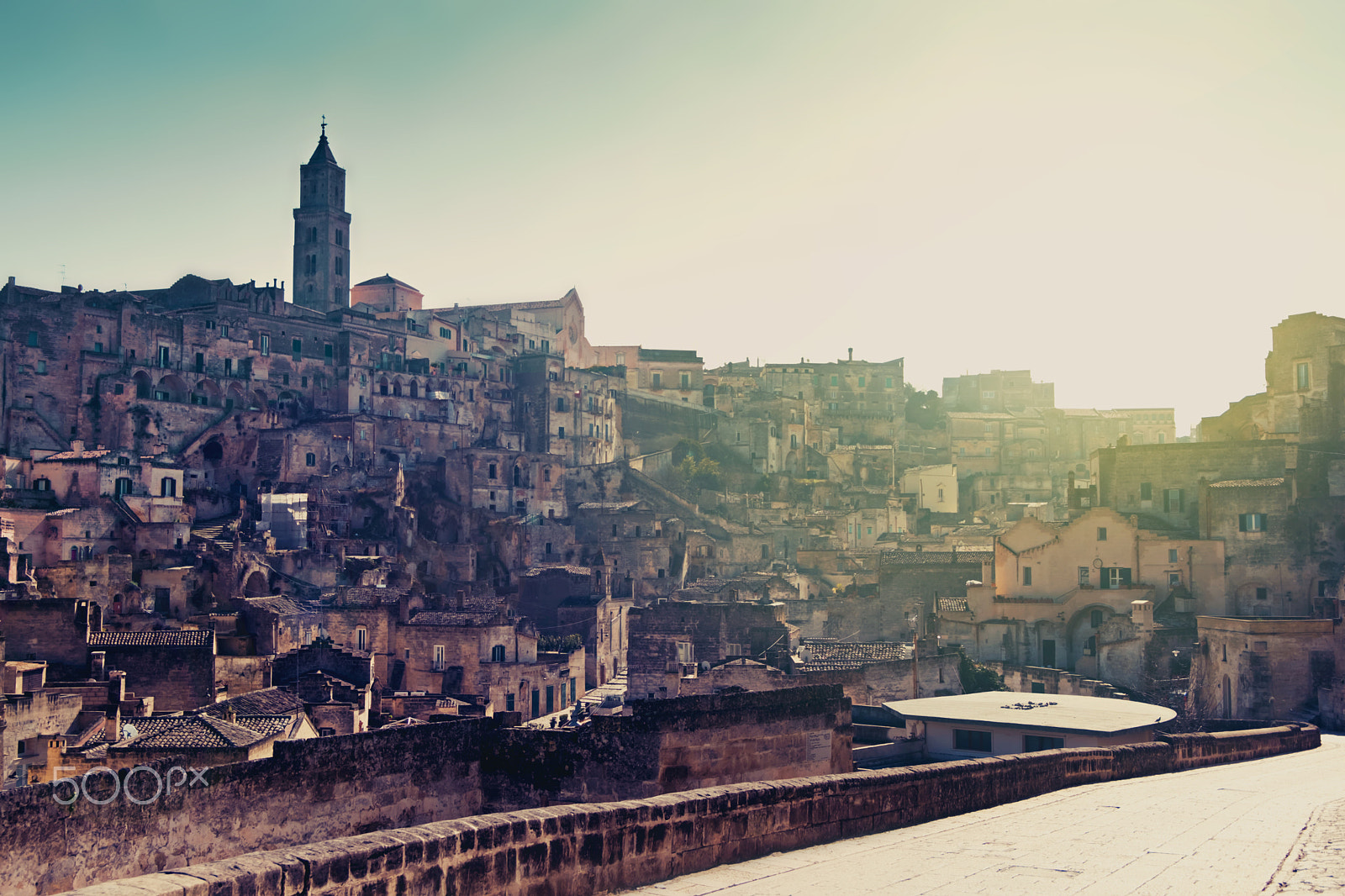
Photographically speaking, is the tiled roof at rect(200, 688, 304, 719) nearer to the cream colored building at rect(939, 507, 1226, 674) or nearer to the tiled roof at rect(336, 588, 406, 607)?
the tiled roof at rect(336, 588, 406, 607)

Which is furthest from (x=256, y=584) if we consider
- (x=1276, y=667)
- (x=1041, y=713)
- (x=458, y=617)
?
(x=1276, y=667)

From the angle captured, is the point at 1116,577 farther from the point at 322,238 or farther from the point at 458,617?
the point at 322,238

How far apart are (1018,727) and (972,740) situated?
3.08 ft

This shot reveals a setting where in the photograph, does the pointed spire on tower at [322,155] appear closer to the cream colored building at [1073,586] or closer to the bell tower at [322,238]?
the bell tower at [322,238]

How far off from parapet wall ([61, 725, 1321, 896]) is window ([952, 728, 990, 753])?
9.29m

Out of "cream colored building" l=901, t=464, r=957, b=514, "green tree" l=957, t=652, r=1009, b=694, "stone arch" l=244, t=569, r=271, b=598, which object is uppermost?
"cream colored building" l=901, t=464, r=957, b=514

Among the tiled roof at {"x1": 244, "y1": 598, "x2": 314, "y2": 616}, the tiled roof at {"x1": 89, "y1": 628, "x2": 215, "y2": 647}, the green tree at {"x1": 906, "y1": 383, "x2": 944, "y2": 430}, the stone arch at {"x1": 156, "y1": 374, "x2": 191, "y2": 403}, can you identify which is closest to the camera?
the tiled roof at {"x1": 89, "y1": 628, "x2": 215, "y2": 647}

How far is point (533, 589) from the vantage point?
178ft

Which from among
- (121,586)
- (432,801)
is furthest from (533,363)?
(432,801)

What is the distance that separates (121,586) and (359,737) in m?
37.8

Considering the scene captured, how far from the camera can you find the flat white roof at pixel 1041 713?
22.1 metres

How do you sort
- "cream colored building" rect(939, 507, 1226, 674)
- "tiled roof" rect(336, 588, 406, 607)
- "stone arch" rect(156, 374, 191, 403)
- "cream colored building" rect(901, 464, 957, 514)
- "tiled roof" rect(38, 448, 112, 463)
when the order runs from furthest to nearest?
"cream colored building" rect(901, 464, 957, 514), "stone arch" rect(156, 374, 191, 403), "tiled roof" rect(38, 448, 112, 463), "tiled roof" rect(336, 588, 406, 607), "cream colored building" rect(939, 507, 1226, 674)

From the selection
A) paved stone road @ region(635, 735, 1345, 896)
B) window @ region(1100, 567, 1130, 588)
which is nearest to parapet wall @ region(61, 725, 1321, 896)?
paved stone road @ region(635, 735, 1345, 896)

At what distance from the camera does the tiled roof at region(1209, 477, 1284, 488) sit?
145 feet
